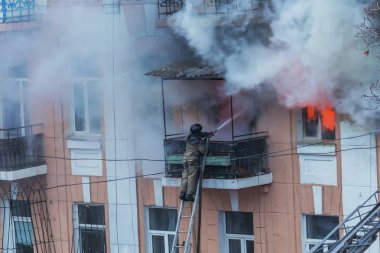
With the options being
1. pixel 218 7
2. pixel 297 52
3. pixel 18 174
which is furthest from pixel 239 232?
pixel 18 174

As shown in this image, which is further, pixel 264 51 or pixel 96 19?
pixel 96 19

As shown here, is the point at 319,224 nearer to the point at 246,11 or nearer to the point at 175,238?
the point at 175,238

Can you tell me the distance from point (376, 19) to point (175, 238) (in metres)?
5.15

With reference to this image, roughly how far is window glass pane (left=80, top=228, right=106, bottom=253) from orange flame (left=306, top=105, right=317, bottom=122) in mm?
5091

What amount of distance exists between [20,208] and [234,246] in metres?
4.90

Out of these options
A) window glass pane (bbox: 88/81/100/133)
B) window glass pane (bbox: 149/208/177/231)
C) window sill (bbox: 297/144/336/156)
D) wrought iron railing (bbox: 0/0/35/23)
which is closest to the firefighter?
window sill (bbox: 297/144/336/156)

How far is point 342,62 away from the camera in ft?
71.4

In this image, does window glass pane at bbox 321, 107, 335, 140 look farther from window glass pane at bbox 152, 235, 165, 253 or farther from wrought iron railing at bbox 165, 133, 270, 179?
window glass pane at bbox 152, 235, 165, 253

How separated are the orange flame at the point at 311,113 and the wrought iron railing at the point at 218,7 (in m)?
1.94

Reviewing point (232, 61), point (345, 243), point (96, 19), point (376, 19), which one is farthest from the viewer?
point (96, 19)

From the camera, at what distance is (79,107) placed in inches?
1003

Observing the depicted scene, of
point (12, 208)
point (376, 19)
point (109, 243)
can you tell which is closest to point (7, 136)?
point (12, 208)

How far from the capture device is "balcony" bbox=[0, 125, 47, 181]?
2519 centimetres

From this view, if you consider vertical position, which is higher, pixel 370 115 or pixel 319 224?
pixel 370 115
